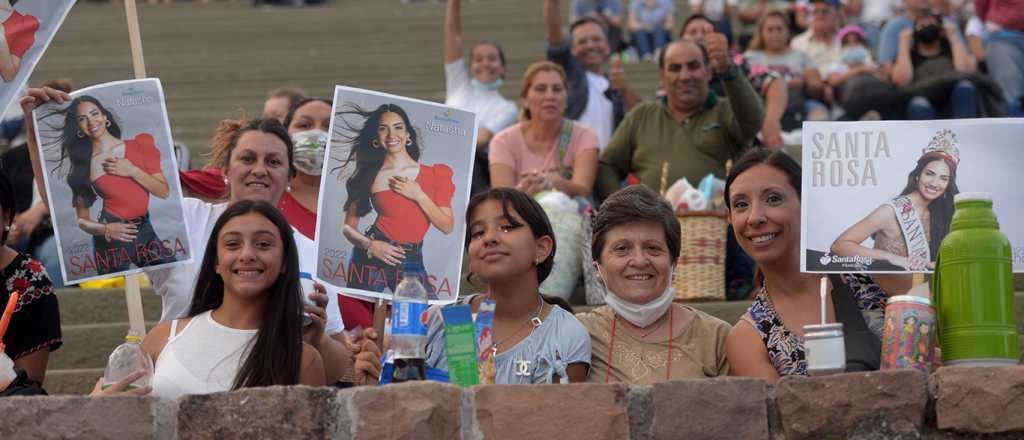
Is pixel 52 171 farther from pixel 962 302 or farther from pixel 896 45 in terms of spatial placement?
pixel 896 45

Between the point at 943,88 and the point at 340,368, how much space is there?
18.1 ft

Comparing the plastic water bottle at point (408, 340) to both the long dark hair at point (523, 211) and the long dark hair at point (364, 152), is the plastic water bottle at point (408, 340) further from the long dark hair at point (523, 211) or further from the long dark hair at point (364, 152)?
the long dark hair at point (364, 152)

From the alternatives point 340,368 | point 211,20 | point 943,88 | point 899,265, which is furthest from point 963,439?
point 211,20

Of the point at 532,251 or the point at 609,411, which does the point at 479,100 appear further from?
the point at 609,411

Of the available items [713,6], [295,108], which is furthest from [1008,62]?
[295,108]

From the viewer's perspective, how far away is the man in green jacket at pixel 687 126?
683 centimetres

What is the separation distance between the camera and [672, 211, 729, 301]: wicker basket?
20.5ft

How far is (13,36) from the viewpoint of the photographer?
16.6ft

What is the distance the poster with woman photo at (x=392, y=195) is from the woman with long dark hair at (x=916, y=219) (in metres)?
1.19

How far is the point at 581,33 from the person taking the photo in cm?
907

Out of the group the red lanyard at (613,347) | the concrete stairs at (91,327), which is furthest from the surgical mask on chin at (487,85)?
the red lanyard at (613,347)

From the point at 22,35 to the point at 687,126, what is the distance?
3.05 meters

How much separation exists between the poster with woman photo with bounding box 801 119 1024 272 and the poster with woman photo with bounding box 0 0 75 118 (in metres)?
2.51

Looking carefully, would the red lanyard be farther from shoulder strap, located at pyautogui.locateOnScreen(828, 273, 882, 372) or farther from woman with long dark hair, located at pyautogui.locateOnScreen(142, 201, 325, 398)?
woman with long dark hair, located at pyautogui.locateOnScreen(142, 201, 325, 398)
